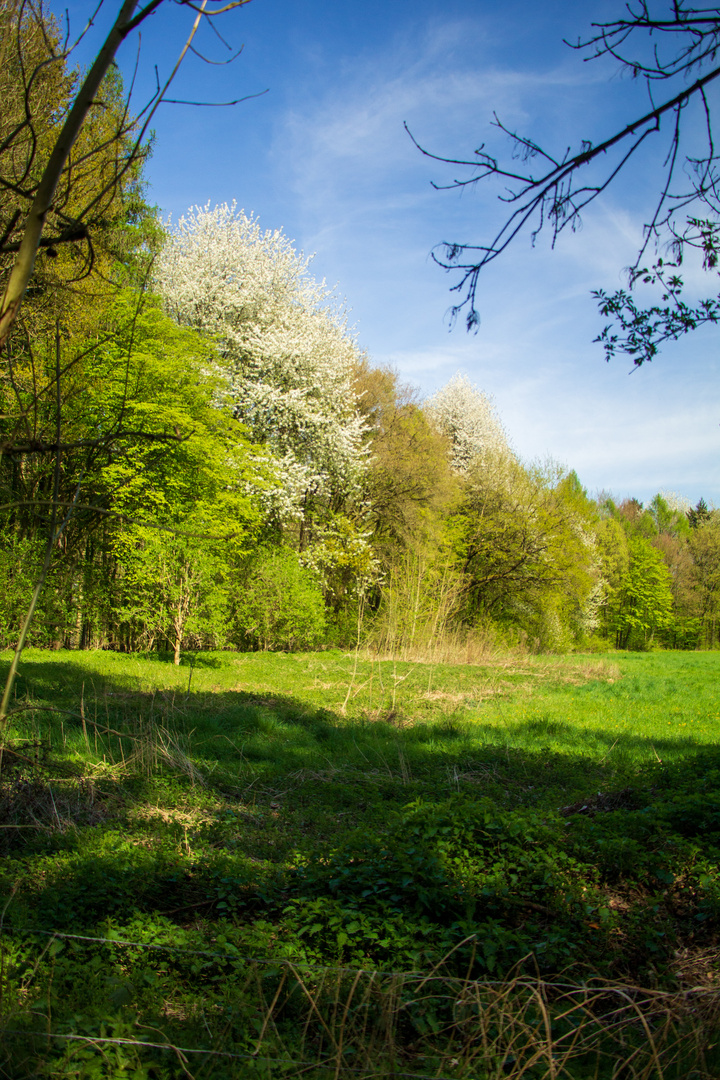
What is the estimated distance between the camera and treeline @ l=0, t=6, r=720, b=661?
13898 mm

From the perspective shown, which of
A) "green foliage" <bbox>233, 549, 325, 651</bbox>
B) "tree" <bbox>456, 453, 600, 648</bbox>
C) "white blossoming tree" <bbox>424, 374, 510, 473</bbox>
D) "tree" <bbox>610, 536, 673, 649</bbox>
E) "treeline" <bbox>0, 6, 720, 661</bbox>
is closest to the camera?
"treeline" <bbox>0, 6, 720, 661</bbox>

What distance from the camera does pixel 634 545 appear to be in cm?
4716

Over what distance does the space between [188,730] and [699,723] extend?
23.3ft

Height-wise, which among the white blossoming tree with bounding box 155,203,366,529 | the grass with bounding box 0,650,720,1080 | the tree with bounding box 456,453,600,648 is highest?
the white blossoming tree with bounding box 155,203,366,529

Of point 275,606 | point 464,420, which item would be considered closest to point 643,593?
point 464,420

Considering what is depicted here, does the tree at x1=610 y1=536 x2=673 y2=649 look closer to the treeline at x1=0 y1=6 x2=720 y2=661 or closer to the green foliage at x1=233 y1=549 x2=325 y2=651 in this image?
the treeline at x1=0 y1=6 x2=720 y2=661

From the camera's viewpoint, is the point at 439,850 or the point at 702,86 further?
the point at 439,850

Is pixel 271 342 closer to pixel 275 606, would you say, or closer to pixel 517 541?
pixel 275 606

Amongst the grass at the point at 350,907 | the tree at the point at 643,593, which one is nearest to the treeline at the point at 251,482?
the grass at the point at 350,907

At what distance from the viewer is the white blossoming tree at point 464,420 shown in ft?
106

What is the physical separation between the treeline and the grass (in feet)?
13.9

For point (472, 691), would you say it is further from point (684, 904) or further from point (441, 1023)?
point (441, 1023)

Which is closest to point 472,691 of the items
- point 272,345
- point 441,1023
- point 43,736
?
point 43,736

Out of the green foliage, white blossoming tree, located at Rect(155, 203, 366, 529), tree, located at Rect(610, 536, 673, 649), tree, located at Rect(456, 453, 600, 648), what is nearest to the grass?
the green foliage
